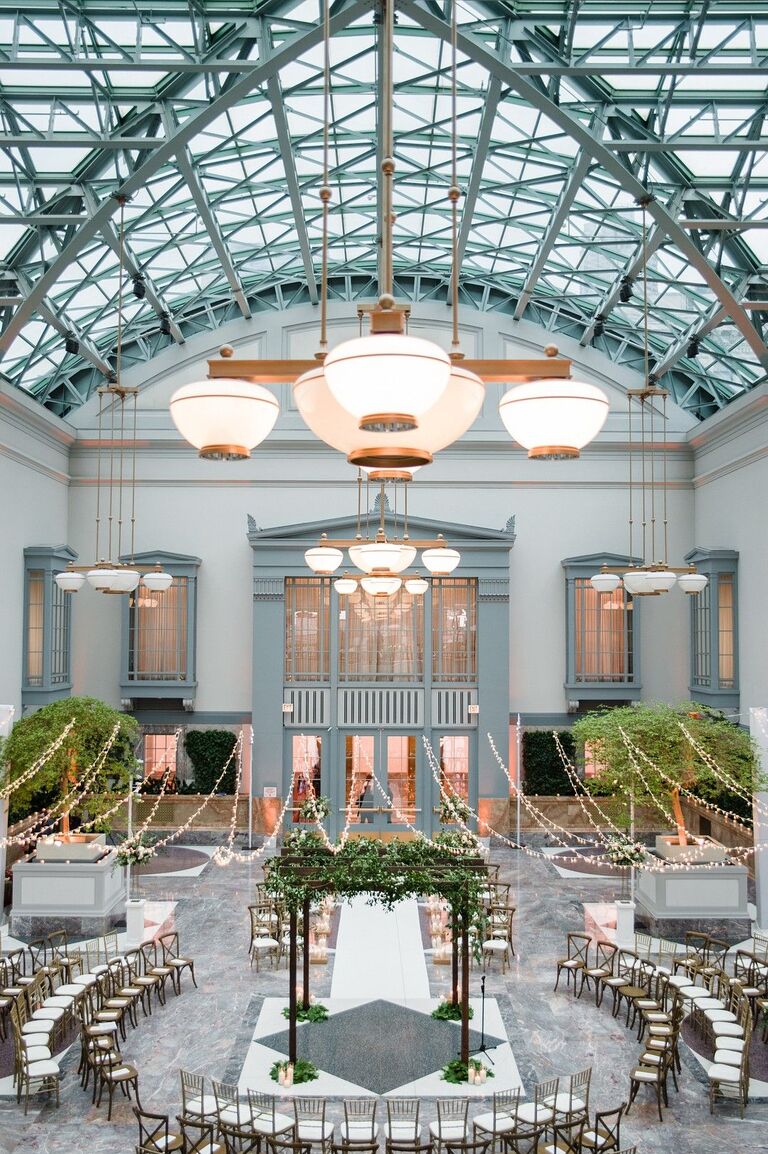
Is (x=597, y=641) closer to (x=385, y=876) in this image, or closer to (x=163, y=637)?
(x=163, y=637)

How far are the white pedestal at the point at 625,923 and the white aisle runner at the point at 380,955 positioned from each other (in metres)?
3.06

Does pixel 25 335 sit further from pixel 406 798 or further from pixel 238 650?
pixel 406 798

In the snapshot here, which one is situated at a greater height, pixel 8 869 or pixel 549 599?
pixel 549 599

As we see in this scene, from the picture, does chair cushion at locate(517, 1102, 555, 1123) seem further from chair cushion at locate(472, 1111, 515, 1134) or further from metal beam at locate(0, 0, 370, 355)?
metal beam at locate(0, 0, 370, 355)

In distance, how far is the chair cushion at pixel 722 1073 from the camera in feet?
33.2

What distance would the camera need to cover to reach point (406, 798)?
2173 cm

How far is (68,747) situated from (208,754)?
5.52 metres

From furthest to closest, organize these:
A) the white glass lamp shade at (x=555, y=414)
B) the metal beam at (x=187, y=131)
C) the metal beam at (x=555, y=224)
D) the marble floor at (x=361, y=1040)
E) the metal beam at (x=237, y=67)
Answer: the metal beam at (x=555, y=224), the metal beam at (x=187, y=131), the metal beam at (x=237, y=67), the marble floor at (x=361, y=1040), the white glass lamp shade at (x=555, y=414)

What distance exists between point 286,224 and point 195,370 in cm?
491

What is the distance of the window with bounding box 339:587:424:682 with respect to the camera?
21.7 meters

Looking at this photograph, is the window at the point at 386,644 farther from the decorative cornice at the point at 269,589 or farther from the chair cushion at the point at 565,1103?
the chair cushion at the point at 565,1103

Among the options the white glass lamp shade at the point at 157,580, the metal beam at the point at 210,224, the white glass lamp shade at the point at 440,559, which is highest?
the metal beam at the point at 210,224

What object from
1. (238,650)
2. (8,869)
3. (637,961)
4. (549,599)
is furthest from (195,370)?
(637,961)

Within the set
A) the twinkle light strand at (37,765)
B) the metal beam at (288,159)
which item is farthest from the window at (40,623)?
the metal beam at (288,159)
